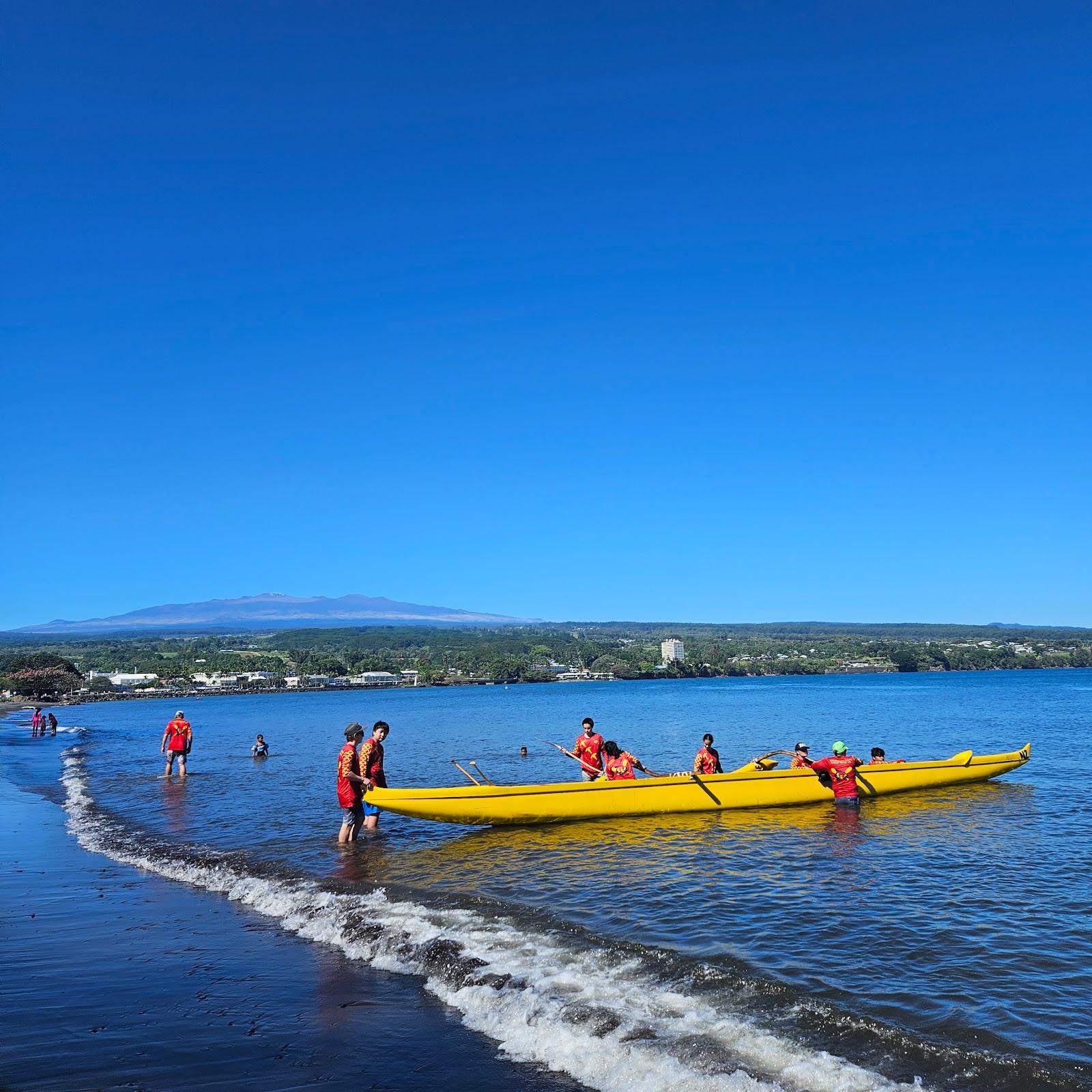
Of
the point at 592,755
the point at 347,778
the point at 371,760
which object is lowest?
the point at 592,755

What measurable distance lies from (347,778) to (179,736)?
14174mm

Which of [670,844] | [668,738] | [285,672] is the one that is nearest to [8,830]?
[670,844]

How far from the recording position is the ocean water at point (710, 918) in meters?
6.89

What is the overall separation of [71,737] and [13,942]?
46.9 metres

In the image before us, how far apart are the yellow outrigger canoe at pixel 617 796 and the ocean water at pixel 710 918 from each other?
348mm

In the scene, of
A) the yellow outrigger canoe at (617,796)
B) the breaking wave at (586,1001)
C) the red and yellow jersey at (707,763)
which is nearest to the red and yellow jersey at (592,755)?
the yellow outrigger canoe at (617,796)

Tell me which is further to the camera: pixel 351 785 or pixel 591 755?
pixel 591 755

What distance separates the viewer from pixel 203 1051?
6805mm

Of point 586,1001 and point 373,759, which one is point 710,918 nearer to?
point 586,1001

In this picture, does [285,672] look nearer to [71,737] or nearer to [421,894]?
[71,737]

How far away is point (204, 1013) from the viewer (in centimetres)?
758

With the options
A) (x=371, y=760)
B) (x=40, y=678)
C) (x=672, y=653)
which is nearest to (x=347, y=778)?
(x=371, y=760)

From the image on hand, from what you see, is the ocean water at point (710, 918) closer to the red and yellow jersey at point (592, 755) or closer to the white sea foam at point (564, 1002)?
the white sea foam at point (564, 1002)

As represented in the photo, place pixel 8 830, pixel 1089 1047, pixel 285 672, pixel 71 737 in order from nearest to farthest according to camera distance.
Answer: pixel 1089 1047, pixel 8 830, pixel 71 737, pixel 285 672
